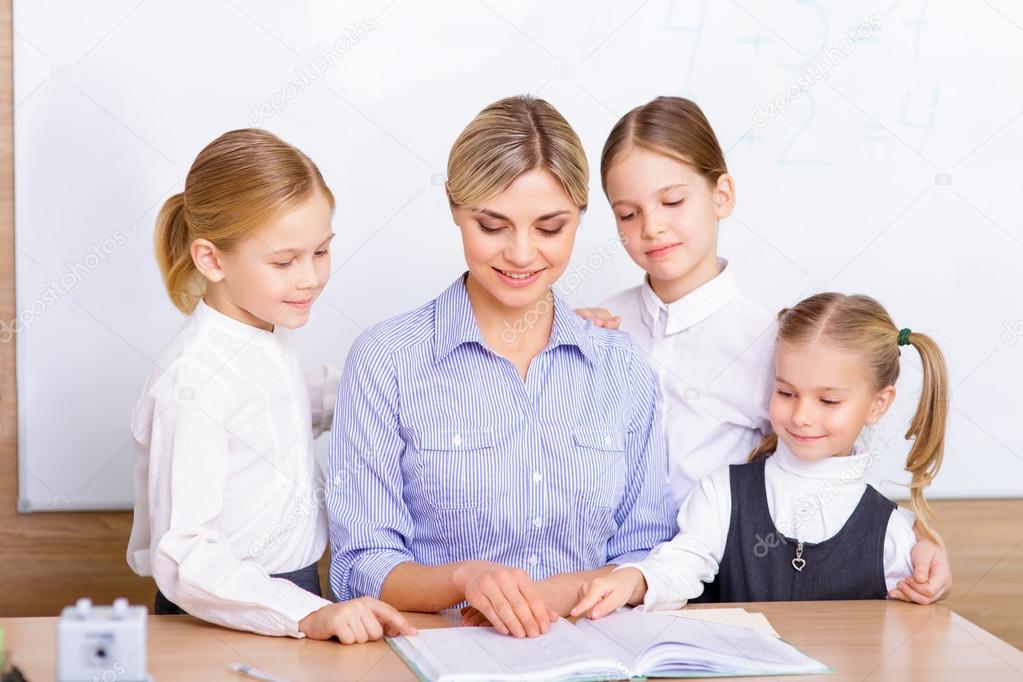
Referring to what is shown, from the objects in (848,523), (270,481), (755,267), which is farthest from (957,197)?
(270,481)

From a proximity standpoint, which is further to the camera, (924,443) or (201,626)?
(924,443)

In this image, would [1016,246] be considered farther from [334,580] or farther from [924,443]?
[334,580]

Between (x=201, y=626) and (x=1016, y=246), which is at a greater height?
(x=1016, y=246)

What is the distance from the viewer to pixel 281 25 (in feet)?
7.98

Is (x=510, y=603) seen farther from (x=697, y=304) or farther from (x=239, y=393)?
(x=697, y=304)

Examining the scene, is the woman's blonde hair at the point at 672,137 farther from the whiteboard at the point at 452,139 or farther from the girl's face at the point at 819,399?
the whiteboard at the point at 452,139

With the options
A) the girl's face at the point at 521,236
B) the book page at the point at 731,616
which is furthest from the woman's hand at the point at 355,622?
the girl's face at the point at 521,236

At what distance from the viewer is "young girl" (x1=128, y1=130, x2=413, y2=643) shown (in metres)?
1.58

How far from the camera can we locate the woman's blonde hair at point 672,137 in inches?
78.1

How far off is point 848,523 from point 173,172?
154 cm

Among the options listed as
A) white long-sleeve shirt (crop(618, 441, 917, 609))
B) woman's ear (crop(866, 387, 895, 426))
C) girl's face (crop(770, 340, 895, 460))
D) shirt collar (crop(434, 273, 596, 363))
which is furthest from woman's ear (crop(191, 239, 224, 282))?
woman's ear (crop(866, 387, 895, 426))

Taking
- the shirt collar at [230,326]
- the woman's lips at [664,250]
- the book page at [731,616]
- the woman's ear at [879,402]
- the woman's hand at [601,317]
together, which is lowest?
the book page at [731,616]

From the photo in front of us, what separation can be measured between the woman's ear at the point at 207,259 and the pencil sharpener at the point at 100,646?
30.7 inches

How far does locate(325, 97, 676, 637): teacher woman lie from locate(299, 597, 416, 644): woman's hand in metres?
0.14
